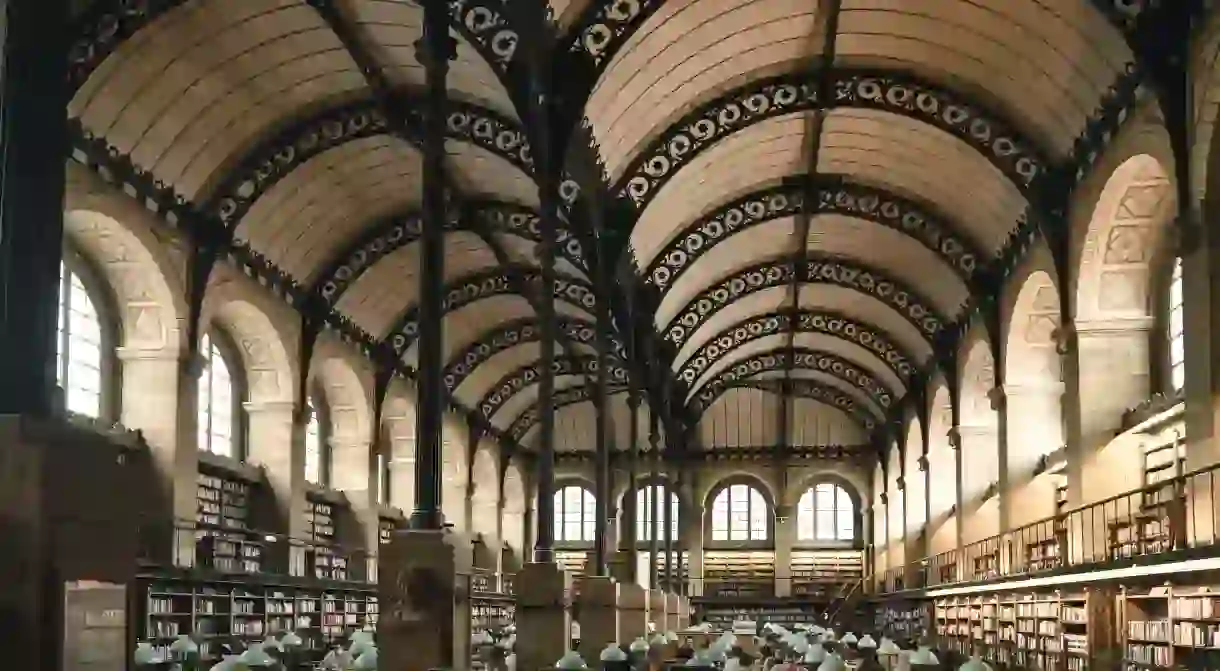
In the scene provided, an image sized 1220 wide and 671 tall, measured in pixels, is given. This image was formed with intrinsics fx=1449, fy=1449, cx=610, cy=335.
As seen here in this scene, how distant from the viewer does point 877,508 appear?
4706 centimetres

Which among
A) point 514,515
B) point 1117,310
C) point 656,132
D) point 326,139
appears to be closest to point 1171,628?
point 1117,310

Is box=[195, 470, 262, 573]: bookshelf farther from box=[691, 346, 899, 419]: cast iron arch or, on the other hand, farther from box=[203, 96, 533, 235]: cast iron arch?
box=[691, 346, 899, 419]: cast iron arch

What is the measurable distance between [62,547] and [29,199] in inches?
33.2

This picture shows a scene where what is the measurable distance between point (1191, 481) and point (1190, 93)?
4.32m

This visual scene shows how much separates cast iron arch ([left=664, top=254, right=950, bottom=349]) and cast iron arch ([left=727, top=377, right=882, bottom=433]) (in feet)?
42.3

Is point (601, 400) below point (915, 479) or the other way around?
the other way around

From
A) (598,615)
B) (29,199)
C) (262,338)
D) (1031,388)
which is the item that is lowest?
(598,615)

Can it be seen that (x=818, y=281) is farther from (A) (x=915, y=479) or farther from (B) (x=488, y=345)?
(B) (x=488, y=345)

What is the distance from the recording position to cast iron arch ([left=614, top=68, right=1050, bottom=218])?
2248 centimetres

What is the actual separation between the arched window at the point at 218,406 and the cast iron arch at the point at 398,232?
A: 2.43 metres

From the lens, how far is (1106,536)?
19.5 m

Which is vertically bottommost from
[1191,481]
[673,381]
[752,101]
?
[1191,481]

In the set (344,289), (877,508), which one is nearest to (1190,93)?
(344,289)

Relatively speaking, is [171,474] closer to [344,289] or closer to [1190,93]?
[344,289]
